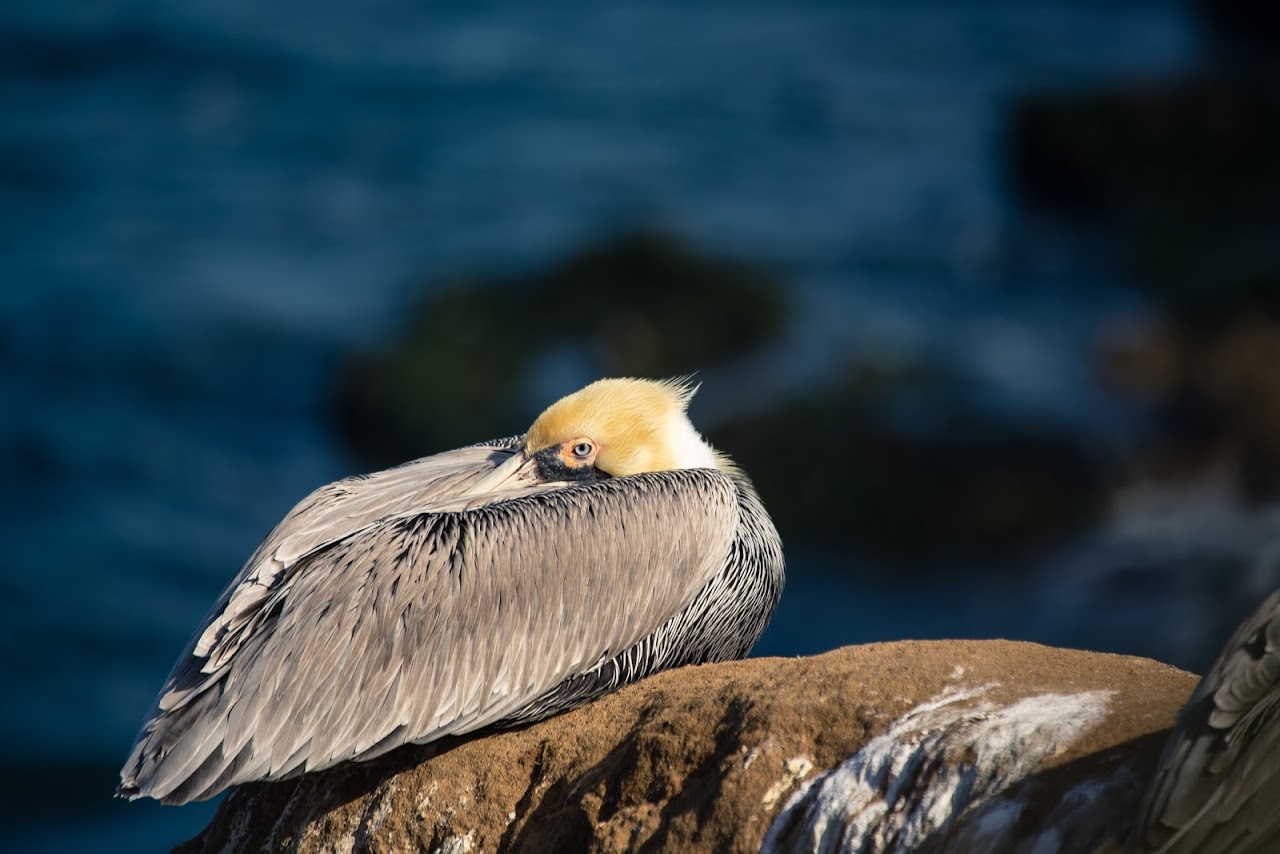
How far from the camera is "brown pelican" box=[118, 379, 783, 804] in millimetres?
5348

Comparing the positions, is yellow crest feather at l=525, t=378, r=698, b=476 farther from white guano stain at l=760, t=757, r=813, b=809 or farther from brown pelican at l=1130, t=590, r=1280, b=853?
brown pelican at l=1130, t=590, r=1280, b=853

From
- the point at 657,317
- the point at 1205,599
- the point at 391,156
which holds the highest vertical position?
the point at 391,156

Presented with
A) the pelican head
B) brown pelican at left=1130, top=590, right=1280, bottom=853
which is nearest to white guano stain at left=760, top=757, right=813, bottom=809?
brown pelican at left=1130, top=590, right=1280, bottom=853

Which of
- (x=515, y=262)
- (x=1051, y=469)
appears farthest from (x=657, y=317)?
(x=1051, y=469)

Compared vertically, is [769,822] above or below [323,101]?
below

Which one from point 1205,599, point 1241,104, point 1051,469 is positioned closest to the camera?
point 1205,599

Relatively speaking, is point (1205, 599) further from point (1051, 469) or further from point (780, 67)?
point (780, 67)

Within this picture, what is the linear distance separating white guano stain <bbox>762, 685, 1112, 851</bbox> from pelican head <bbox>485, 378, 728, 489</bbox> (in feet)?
7.97

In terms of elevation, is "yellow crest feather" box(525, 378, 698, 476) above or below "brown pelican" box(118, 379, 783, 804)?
above

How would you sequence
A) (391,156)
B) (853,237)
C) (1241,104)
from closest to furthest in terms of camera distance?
1. (1241,104)
2. (853,237)
3. (391,156)

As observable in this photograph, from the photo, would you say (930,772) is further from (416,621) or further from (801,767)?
(416,621)

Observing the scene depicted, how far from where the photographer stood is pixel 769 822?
4.57m

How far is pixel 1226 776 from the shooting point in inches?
146

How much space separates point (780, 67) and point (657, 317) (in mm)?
11932
